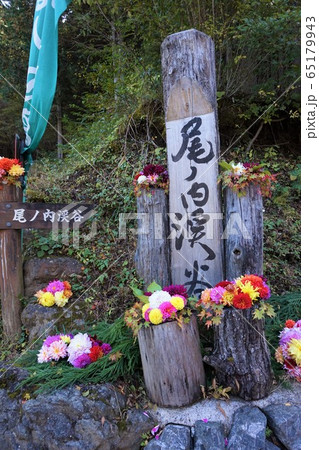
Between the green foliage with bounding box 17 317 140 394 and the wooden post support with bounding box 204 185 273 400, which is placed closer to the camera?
the wooden post support with bounding box 204 185 273 400

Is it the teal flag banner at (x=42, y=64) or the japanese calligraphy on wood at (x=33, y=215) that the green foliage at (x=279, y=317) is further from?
the teal flag banner at (x=42, y=64)

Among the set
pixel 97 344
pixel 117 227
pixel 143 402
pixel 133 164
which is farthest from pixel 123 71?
pixel 143 402

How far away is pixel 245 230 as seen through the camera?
2.96 m

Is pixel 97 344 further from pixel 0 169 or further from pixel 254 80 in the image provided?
pixel 254 80

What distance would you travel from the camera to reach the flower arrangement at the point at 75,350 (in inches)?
102

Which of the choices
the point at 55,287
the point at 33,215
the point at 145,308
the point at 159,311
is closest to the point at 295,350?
the point at 159,311

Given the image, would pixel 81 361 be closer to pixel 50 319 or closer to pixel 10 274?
pixel 50 319

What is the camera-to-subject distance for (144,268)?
11.1ft

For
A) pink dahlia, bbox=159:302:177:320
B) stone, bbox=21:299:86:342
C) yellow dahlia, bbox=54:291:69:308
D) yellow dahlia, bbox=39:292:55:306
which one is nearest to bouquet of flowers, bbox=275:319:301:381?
pink dahlia, bbox=159:302:177:320

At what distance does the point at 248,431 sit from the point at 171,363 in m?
0.67

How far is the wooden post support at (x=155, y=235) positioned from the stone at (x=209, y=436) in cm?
146

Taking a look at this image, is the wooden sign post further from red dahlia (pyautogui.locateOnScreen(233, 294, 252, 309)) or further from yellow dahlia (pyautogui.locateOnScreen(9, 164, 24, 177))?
red dahlia (pyautogui.locateOnScreen(233, 294, 252, 309))

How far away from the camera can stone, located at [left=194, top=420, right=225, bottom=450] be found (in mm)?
2062

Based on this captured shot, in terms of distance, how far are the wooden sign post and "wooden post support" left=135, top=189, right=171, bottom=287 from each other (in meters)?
0.65
